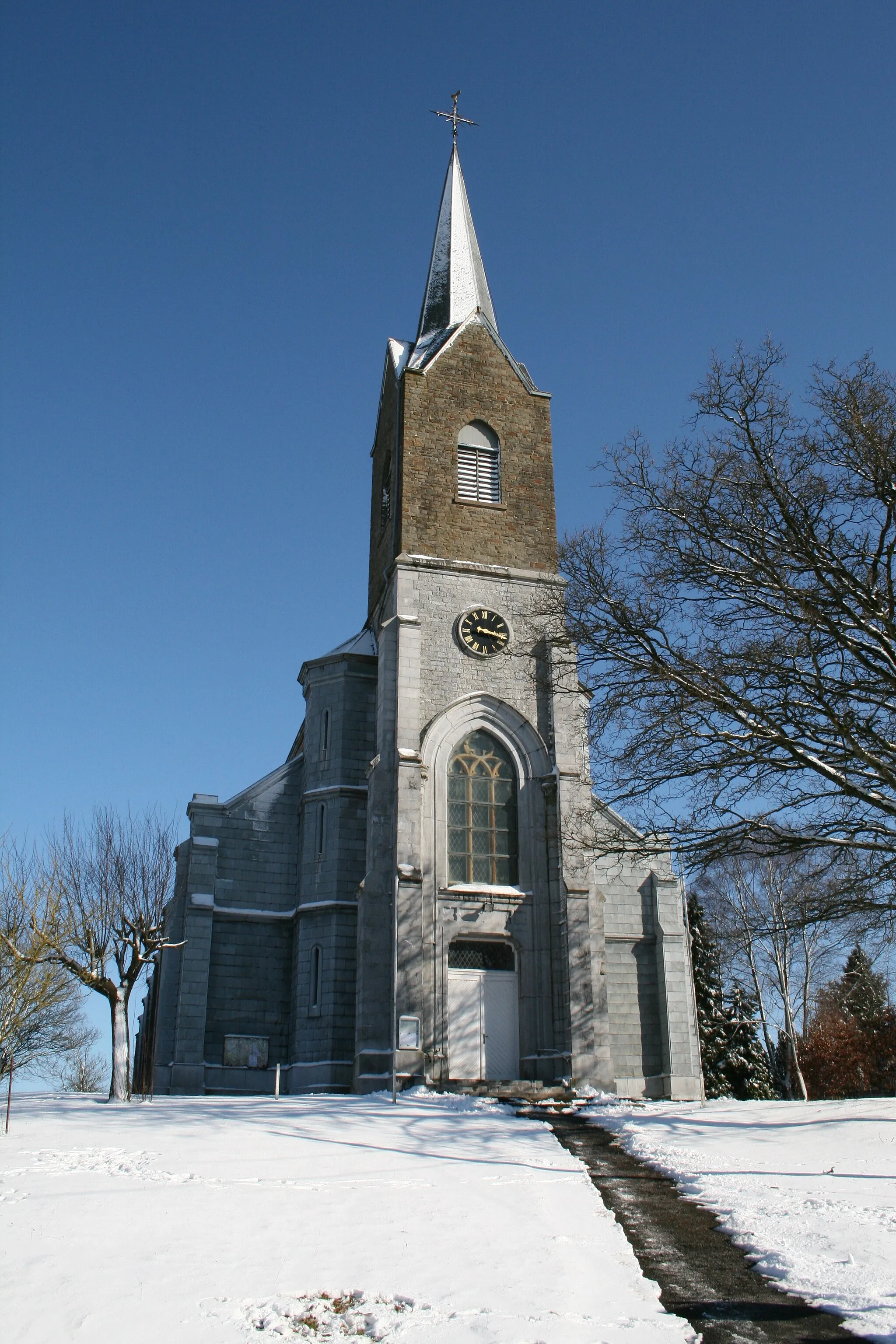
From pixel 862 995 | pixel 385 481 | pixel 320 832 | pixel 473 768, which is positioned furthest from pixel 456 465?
pixel 862 995

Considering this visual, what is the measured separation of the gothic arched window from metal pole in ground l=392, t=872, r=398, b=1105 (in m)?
2.07

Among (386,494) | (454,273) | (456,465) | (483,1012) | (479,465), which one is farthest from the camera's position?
(454,273)

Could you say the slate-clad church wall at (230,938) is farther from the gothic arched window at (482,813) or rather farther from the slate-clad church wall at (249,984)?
the gothic arched window at (482,813)

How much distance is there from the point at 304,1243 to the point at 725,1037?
31.2 m

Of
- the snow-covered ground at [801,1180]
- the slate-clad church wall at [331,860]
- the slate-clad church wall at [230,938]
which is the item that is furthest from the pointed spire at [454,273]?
the snow-covered ground at [801,1180]

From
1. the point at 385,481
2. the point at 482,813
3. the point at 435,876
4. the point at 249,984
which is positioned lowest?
the point at 249,984

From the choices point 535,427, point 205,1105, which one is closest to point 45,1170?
point 205,1105

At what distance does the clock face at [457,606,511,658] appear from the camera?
2670 centimetres

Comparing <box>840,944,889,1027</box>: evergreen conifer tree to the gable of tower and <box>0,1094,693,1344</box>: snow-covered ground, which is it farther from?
<box>0,1094,693,1344</box>: snow-covered ground

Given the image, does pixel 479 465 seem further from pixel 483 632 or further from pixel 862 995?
pixel 862 995

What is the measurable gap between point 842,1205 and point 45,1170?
792 centimetres

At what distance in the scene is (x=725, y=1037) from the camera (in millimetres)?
36969

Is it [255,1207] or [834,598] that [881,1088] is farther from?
[255,1207]

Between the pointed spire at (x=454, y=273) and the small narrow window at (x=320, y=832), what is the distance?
48.8 ft
